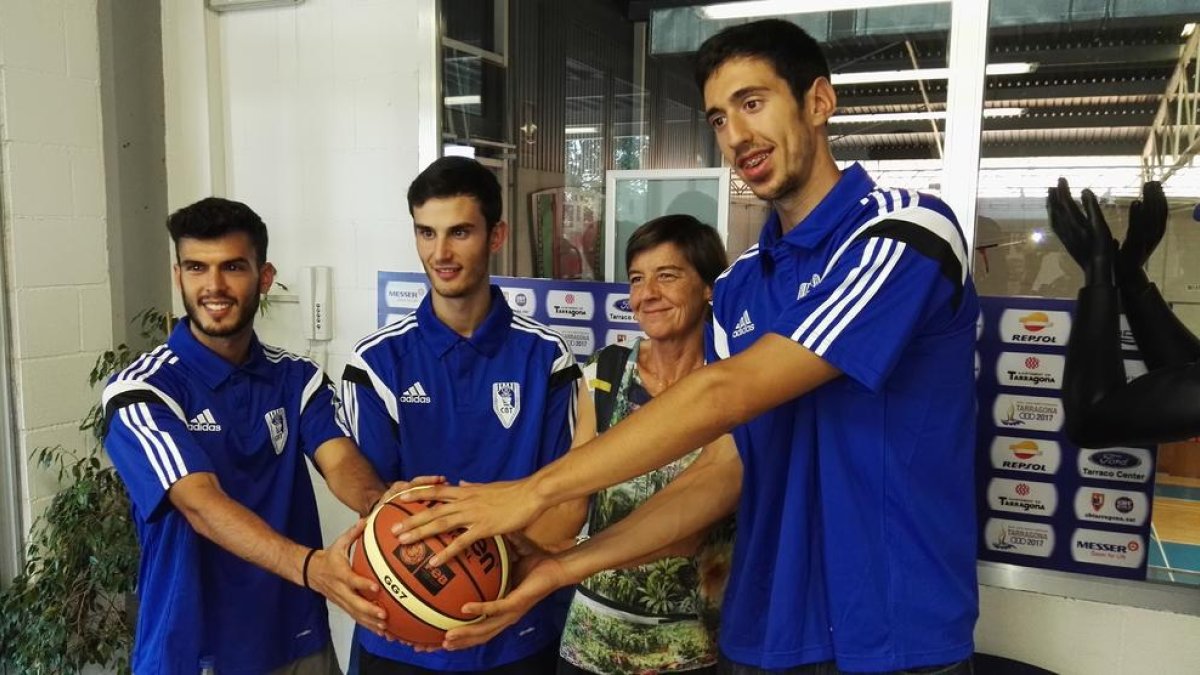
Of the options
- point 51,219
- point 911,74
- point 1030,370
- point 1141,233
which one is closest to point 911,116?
point 911,74

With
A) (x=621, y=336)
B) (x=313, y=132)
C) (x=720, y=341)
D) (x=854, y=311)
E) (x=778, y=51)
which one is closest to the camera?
(x=854, y=311)

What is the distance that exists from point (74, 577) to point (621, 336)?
1.97m

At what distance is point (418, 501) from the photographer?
1.48 meters

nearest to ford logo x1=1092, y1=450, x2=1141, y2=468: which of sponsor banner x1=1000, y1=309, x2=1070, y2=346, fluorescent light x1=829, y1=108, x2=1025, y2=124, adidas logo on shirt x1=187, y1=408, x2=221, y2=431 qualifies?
sponsor banner x1=1000, y1=309, x2=1070, y2=346

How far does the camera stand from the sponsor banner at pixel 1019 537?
2.32 m

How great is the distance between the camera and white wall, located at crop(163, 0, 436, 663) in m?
3.04

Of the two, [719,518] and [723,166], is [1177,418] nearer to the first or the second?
[719,518]

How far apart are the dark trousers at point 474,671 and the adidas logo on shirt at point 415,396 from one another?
56 centimetres

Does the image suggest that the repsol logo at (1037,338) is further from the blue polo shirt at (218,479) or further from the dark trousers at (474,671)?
the blue polo shirt at (218,479)

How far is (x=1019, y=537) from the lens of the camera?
2344 mm

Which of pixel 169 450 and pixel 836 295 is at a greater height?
pixel 836 295

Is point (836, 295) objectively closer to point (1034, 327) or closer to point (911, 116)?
point (1034, 327)

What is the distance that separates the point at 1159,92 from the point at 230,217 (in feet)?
7.66

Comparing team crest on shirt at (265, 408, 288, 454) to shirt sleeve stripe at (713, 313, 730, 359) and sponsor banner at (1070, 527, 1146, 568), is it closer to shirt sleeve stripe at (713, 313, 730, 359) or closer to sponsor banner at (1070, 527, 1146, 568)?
shirt sleeve stripe at (713, 313, 730, 359)
